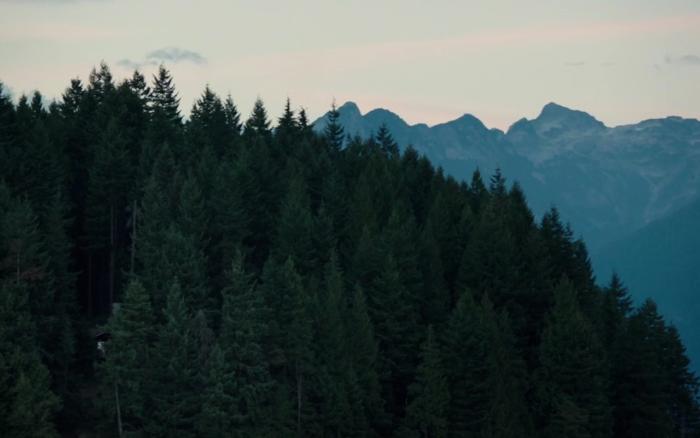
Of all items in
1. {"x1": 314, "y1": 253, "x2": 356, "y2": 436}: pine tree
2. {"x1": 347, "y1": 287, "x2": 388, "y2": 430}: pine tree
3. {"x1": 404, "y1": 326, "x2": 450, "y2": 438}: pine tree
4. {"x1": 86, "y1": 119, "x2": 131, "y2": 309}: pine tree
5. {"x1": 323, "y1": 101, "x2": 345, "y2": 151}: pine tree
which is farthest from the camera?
{"x1": 323, "y1": 101, "x2": 345, "y2": 151}: pine tree

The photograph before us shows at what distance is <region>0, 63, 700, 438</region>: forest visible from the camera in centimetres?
4806

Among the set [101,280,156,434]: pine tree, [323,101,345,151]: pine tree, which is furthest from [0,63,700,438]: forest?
[323,101,345,151]: pine tree

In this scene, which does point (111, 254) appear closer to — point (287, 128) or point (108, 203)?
point (108, 203)

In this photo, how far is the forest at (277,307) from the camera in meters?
48.1

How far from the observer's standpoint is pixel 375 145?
11050 centimetres

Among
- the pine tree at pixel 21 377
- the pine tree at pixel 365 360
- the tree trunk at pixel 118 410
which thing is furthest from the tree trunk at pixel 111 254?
the pine tree at pixel 365 360

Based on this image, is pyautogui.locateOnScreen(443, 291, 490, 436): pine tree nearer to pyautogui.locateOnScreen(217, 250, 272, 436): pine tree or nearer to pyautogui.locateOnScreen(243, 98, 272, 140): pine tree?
pyautogui.locateOnScreen(217, 250, 272, 436): pine tree

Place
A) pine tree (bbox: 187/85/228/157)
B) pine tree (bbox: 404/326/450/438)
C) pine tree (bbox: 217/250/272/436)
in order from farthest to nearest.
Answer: pine tree (bbox: 187/85/228/157)
pine tree (bbox: 404/326/450/438)
pine tree (bbox: 217/250/272/436)

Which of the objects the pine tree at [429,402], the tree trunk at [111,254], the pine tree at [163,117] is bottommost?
the pine tree at [429,402]

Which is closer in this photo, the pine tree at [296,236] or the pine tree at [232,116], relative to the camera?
the pine tree at [296,236]

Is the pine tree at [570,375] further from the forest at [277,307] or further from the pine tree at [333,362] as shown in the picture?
the pine tree at [333,362]

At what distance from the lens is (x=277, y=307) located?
173 ft

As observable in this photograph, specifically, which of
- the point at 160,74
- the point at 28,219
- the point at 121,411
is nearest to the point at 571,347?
the point at 121,411

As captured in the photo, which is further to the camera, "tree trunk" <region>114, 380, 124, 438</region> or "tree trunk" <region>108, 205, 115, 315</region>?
"tree trunk" <region>108, 205, 115, 315</region>
